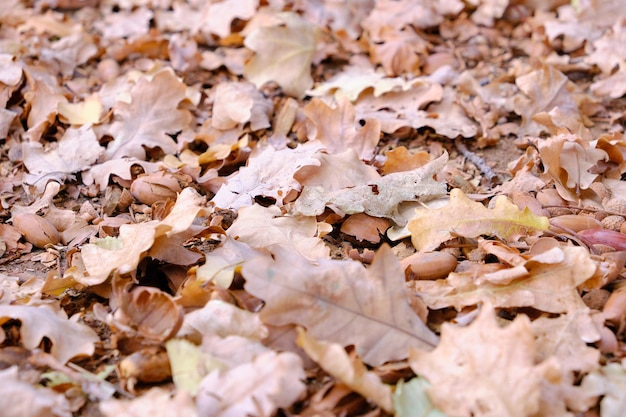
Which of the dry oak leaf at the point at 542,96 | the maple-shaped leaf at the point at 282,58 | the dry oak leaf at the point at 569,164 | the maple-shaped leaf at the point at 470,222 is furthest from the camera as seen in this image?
the maple-shaped leaf at the point at 282,58

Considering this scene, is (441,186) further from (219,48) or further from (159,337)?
(219,48)

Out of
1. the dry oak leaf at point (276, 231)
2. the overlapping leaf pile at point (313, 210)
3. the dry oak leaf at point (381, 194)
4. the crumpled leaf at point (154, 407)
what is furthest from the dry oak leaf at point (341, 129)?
the crumpled leaf at point (154, 407)

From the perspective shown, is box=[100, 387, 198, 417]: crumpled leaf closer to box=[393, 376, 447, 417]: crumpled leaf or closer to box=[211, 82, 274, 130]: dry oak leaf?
box=[393, 376, 447, 417]: crumpled leaf

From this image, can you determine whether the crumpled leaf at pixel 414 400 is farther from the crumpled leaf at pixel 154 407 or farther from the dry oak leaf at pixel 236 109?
the dry oak leaf at pixel 236 109

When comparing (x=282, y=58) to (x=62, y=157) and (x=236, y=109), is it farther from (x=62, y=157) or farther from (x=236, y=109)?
(x=62, y=157)

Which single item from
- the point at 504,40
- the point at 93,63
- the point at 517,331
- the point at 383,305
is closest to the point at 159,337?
the point at 383,305

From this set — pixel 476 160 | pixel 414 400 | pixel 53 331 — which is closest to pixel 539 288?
pixel 414 400
